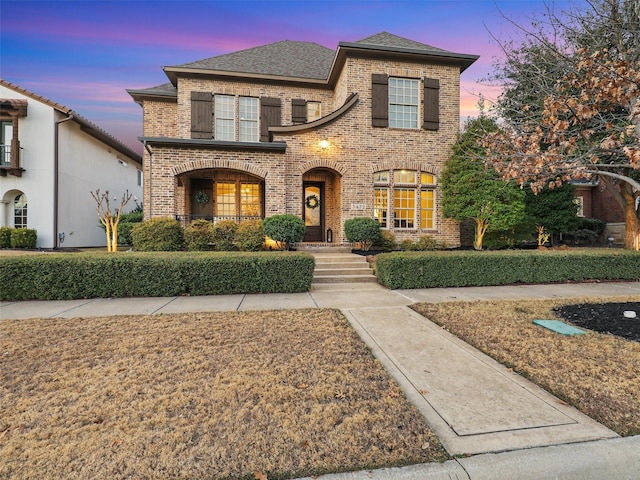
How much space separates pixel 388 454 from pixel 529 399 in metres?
1.40

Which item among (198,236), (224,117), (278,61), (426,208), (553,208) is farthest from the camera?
(553,208)

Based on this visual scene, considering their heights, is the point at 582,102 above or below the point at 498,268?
above

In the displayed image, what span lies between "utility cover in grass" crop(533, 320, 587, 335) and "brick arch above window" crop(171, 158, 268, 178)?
28.3 ft

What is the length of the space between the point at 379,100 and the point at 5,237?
15263 millimetres

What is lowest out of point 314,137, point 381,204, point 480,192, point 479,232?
point 479,232

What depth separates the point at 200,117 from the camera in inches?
465

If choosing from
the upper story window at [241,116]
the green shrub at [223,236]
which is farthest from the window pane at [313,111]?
the green shrub at [223,236]

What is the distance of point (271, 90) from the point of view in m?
12.5

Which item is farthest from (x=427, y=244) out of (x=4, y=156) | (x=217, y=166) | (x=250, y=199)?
(x=4, y=156)

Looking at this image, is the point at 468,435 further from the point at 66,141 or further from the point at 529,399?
the point at 66,141

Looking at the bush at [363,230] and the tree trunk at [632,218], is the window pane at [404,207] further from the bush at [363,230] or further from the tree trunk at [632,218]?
the tree trunk at [632,218]

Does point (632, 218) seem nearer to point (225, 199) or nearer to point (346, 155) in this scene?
point (346, 155)

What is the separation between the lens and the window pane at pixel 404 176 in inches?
449

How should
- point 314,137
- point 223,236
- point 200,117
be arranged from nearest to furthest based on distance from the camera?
point 223,236
point 314,137
point 200,117
